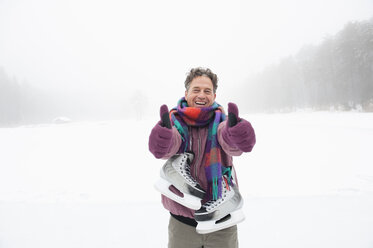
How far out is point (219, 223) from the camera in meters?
1.20

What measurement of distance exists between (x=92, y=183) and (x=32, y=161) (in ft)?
10.9

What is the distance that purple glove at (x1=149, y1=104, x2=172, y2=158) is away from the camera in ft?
3.76

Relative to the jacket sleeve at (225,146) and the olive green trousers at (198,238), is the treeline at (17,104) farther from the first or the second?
the jacket sleeve at (225,146)

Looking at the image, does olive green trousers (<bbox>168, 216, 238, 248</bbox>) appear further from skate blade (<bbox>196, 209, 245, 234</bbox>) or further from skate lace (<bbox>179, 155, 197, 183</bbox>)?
skate lace (<bbox>179, 155, 197, 183</bbox>)

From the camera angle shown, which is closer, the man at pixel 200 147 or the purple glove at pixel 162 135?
the purple glove at pixel 162 135

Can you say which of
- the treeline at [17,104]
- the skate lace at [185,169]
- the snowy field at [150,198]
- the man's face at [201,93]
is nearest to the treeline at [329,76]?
the snowy field at [150,198]

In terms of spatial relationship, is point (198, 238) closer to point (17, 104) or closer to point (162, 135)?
point (162, 135)

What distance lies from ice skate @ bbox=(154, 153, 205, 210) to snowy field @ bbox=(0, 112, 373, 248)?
57.8 inches

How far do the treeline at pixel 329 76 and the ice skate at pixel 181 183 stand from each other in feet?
62.3

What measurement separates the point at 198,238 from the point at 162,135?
3.20 feet

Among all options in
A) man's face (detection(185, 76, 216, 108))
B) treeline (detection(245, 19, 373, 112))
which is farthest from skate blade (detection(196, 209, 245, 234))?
treeline (detection(245, 19, 373, 112))

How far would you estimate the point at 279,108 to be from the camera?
3114cm

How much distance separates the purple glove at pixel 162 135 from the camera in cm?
114

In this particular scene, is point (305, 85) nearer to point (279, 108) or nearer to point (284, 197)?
point (279, 108)
